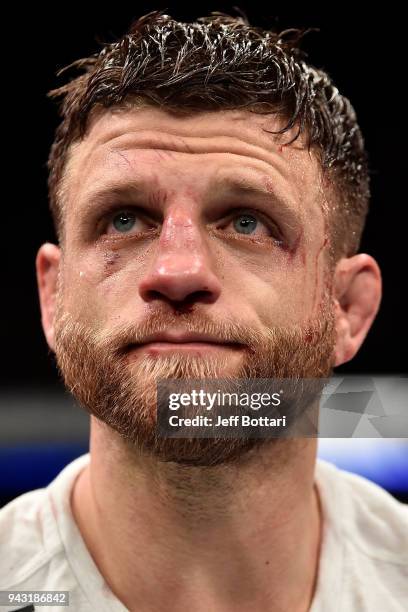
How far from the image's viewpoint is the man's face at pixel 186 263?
3.08 ft

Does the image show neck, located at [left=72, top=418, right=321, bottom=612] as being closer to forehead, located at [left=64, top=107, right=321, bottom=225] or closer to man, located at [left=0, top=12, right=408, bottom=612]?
man, located at [left=0, top=12, right=408, bottom=612]

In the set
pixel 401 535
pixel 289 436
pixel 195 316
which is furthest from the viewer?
pixel 401 535

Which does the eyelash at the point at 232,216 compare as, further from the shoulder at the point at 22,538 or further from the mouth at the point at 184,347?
the shoulder at the point at 22,538

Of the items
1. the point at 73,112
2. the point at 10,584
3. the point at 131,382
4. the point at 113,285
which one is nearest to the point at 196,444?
the point at 131,382

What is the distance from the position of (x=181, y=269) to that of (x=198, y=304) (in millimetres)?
53

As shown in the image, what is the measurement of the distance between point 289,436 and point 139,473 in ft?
0.75

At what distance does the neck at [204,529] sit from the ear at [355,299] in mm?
177

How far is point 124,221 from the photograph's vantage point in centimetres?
103

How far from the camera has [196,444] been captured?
96cm

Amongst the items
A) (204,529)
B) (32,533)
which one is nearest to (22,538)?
(32,533)

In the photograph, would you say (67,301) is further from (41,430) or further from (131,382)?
(41,430)

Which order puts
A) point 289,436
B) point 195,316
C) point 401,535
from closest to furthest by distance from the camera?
1. point 195,316
2. point 289,436
3. point 401,535

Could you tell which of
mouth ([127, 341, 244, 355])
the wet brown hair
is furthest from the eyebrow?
mouth ([127, 341, 244, 355])

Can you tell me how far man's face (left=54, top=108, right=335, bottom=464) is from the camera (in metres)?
0.94
